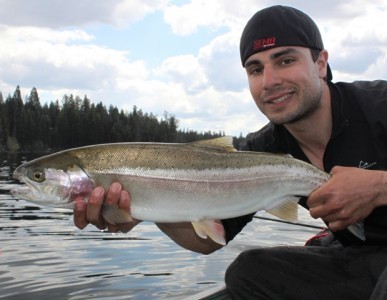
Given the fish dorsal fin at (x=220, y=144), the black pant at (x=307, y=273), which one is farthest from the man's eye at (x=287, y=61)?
the black pant at (x=307, y=273)

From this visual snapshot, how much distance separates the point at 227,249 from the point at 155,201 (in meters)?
6.85

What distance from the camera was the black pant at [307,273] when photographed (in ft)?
15.4

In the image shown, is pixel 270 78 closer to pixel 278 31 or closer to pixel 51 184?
pixel 278 31

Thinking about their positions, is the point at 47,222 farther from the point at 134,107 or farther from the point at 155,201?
the point at 134,107

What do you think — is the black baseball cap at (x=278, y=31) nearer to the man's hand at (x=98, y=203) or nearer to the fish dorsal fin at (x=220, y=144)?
the fish dorsal fin at (x=220, y=144)

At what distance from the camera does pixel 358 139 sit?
4.79 meters

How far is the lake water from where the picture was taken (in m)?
7.73

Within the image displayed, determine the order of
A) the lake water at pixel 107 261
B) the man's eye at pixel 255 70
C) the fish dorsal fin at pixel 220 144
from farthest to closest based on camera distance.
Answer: the lake water at pixel 107 261 < the man's eye at pixel 255 70 < the fish dorsal fin at pixel 220 144

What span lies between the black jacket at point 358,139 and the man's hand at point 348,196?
2.19ft

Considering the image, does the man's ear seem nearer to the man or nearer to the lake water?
the man

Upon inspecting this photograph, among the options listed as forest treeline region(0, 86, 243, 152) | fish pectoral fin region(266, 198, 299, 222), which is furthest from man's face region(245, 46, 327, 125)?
forest treeline region(0, 86, 243, 152)

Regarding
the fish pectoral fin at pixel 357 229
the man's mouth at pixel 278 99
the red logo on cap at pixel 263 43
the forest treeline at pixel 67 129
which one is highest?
the forest treeline at pixel 67 129

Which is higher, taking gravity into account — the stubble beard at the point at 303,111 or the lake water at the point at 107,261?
the stubble beard at the point at 303,111

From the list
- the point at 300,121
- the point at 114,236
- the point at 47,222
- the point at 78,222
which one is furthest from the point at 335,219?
the point at 47,222
